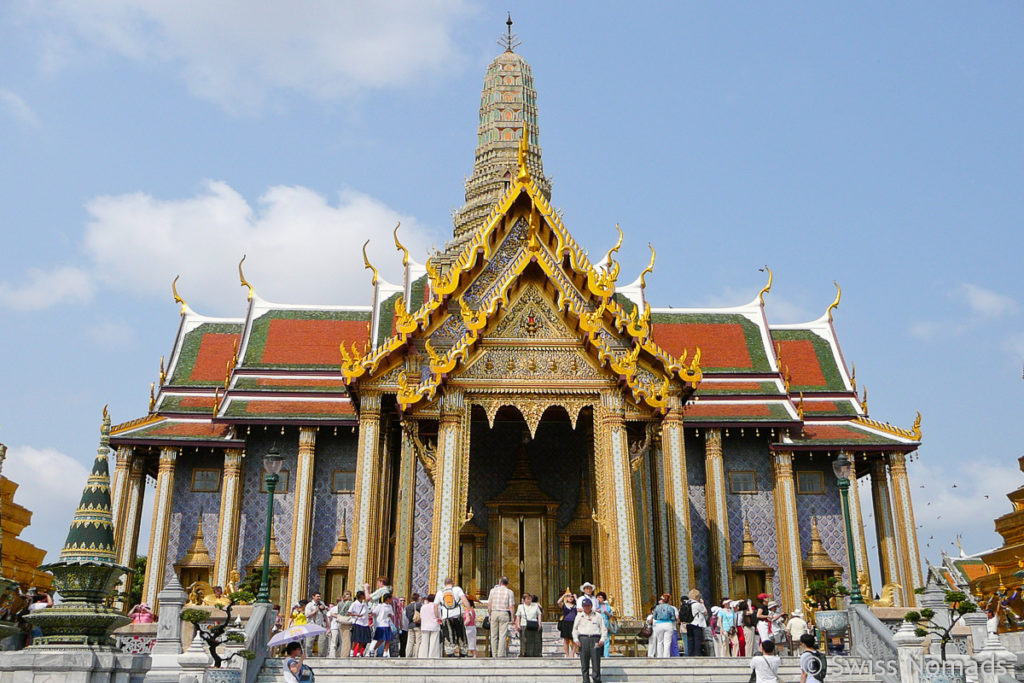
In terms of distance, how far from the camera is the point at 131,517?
22.3 meters

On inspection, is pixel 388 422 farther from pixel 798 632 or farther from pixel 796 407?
pixel 796 407

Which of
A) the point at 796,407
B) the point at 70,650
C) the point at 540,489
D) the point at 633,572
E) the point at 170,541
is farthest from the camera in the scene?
the point at 796,407

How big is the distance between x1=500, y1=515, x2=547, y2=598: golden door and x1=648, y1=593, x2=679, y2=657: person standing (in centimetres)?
631

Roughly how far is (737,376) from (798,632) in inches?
442

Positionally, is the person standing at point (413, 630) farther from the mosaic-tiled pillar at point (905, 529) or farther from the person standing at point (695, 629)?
Answer: the mosaic-tiled pillar at point (905, 529)

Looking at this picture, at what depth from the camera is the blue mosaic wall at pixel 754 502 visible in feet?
73.2

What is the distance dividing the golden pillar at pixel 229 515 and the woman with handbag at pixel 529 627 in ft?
31.1

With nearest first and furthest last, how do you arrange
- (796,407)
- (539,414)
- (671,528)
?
1. (539,414)
2. (671,528)
3. (796,407)

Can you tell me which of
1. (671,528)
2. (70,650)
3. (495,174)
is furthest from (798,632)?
(495,174)

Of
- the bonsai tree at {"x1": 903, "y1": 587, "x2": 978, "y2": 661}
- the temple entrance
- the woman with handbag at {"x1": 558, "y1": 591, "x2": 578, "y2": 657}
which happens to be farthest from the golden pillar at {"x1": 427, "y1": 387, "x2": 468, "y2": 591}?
the bonsai tree at {"x1": 903, "y1": 587, "x2": 978, "y2": 661}

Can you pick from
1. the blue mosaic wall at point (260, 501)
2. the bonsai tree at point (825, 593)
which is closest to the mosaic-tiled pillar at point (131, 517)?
the blue mosaic wall at point (260, 501)

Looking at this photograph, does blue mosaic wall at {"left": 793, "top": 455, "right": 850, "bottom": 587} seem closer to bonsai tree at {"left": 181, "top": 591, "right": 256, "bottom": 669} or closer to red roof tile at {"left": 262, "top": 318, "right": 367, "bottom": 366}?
red roof tile at {"left": 262, "top": 318, "right": 367, "bottom": 366}

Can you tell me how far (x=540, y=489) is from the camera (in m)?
19.8

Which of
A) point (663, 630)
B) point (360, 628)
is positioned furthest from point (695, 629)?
point (360, 628)
